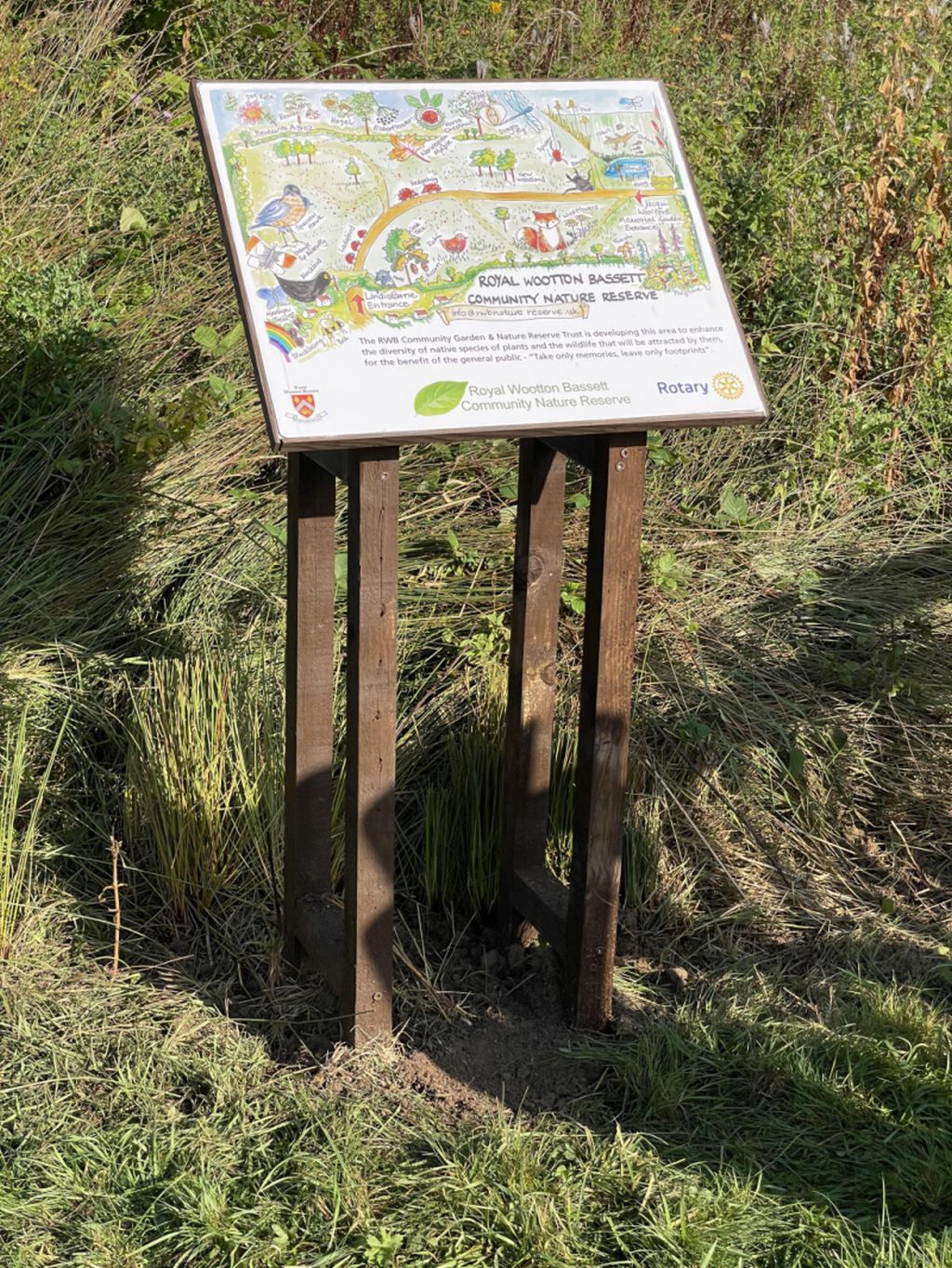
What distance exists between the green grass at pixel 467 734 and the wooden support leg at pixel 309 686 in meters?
0.24

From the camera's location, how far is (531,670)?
324 centimetres

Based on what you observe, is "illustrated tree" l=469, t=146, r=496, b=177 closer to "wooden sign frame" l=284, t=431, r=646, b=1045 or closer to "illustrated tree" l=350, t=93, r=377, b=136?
"illustrated tree" l=350, t=93, r=377, b=136

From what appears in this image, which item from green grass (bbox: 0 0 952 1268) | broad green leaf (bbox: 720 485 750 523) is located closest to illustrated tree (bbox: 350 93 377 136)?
green grass (bbox: 0 0 952 1268)

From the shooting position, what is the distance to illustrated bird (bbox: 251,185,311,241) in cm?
258

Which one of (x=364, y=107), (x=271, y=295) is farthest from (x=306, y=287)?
(x=364, y=107)

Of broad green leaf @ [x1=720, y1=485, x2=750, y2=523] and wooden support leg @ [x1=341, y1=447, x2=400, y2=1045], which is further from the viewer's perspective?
broad green leaf @ [x1=720, y1=485, x2=750, y2=523]

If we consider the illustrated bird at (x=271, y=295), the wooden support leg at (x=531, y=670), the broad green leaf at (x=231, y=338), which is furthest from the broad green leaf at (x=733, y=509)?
the illustrated bird at (x=271, y=295)

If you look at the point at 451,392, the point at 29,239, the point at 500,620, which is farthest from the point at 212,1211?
the point at 29,239

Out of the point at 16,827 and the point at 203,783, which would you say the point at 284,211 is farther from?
the point at 16,827

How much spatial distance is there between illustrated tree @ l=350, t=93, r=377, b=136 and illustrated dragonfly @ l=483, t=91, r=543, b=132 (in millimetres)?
227

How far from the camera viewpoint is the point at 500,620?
383cm

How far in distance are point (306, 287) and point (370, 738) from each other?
856 mm

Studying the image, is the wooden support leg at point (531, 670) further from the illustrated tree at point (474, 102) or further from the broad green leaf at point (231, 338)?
the broad green leaf at point (231, 338)

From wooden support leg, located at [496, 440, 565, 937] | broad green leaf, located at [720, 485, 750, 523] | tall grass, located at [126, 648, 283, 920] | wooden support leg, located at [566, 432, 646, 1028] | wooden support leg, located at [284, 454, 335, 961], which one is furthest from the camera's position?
broad green leaf, located at [720, 485, 750, 523]
